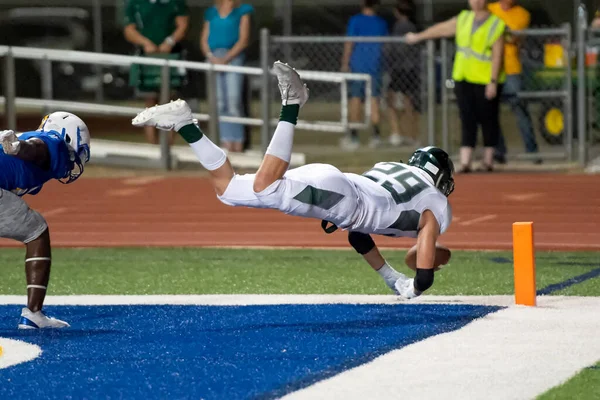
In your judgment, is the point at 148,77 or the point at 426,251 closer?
the point at 426,251

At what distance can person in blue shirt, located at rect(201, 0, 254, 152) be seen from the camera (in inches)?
619

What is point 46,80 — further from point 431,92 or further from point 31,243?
point 31,243

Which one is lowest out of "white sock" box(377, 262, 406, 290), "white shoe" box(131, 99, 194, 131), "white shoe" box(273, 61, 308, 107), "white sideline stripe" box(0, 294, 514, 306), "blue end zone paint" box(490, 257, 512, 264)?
"blue end zone paint" box(490, 257, 512, 264)

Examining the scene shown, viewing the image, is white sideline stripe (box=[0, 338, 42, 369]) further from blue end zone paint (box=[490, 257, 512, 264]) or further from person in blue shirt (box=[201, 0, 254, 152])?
person in blue shirt (box=[201, 0, 254, 152])

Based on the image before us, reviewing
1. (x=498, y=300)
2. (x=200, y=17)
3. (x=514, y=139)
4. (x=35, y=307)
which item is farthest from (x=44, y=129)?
(x=200, y=17)

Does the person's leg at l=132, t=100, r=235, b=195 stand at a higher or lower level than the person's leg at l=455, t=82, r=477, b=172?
higher

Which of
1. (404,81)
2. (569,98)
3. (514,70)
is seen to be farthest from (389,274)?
(404,81)

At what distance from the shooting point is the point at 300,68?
17.5 m

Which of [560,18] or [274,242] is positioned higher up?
[560,18]

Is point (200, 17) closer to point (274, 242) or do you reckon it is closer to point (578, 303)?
point (274, 242)

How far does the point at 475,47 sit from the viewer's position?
1420 centimetres

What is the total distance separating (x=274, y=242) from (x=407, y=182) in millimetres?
3828

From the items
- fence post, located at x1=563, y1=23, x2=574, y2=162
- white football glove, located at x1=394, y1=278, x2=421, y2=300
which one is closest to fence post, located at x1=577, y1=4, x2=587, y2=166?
fence post, located at x1=563, y1=23, x2=574, y2=162

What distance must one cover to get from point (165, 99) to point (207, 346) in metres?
8.87
